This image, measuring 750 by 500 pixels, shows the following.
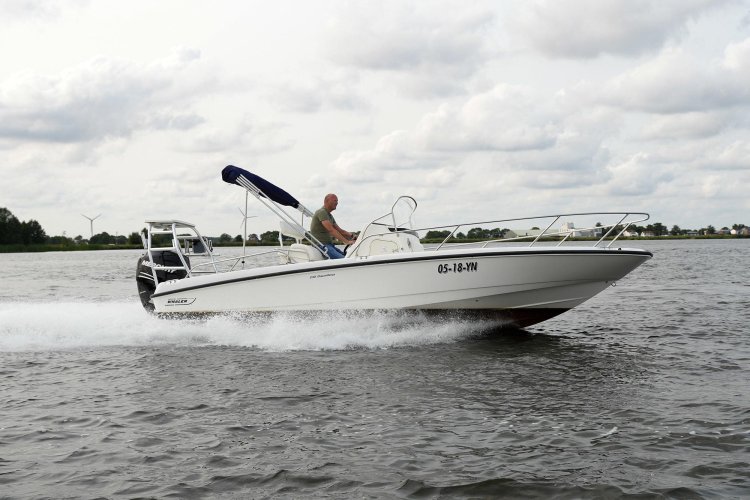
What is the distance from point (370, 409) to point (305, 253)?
4.57 meters

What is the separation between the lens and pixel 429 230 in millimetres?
9984

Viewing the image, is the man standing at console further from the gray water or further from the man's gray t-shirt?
the gray water

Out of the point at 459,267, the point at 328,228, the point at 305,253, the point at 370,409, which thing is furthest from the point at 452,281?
the point at 370,409

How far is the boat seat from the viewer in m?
10.6

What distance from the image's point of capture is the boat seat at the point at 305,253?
10.6m

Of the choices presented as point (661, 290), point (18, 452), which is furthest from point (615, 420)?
point (661, 290)

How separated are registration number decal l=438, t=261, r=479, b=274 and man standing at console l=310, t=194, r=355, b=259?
1.78 meters

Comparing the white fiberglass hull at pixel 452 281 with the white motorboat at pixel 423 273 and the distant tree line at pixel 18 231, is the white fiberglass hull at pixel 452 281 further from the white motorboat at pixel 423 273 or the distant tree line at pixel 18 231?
the distant tree line at pixel 18 231

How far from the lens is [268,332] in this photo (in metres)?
10.3

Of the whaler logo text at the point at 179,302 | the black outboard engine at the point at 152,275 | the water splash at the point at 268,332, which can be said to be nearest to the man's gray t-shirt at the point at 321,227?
the water splash at the point at 268,332

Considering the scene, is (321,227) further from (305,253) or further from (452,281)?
(452,281)

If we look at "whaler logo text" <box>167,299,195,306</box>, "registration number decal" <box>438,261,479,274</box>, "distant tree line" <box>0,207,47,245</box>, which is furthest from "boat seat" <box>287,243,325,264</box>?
"distant tree line" <box>0,207,47,245</box>

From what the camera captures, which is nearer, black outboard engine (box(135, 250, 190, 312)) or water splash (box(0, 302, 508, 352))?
water splash (box(0, 302, 508, 352))

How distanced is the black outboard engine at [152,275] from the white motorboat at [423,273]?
0.71m
